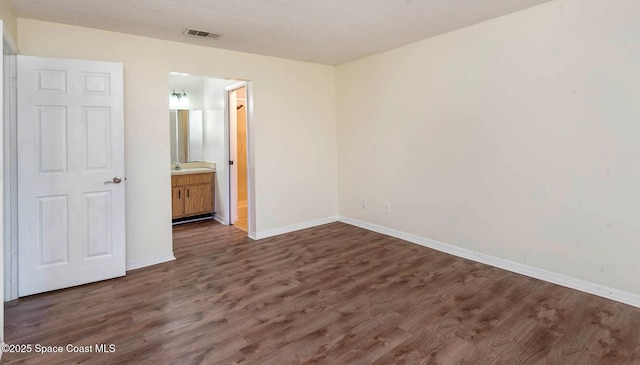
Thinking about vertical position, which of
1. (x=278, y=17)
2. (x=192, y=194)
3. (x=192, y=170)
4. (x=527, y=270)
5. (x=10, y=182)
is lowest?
(x=527, y=270)

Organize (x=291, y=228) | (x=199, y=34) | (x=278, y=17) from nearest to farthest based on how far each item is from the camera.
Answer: (x=278, y=17)
(x=199, y=34)
(x=291, y=228)

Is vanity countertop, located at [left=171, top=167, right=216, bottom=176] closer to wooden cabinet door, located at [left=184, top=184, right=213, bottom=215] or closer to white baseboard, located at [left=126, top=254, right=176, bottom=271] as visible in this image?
wooden cabinet door, located at [left=184, top=184, right=213, bottom=215]

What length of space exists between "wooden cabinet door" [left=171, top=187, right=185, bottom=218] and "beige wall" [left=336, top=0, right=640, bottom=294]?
3.20 meters

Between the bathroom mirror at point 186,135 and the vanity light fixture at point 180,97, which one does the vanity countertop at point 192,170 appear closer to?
the bathroom mirror at point 186,135

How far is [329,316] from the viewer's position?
8.29ft

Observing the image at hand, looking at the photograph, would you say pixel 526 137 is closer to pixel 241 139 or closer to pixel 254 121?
pixel 254 121

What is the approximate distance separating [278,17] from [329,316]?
2634 millimetres

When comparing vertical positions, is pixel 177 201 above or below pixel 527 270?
above

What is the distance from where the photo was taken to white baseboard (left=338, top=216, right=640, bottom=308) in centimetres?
271

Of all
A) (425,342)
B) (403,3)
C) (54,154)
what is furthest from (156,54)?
(425,342)

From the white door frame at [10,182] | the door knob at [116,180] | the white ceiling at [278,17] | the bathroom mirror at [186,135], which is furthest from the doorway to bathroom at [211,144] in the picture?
the white door frame at [10,182]

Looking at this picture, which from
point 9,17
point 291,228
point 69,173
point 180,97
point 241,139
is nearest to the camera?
point 9,17

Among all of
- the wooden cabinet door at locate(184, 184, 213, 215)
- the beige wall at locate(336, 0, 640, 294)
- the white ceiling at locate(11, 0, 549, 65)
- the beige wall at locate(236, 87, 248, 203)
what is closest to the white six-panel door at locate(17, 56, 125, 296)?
the white ceiling at locate(11, 0, 549, 65)

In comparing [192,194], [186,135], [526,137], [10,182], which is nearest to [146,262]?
[10,182]
